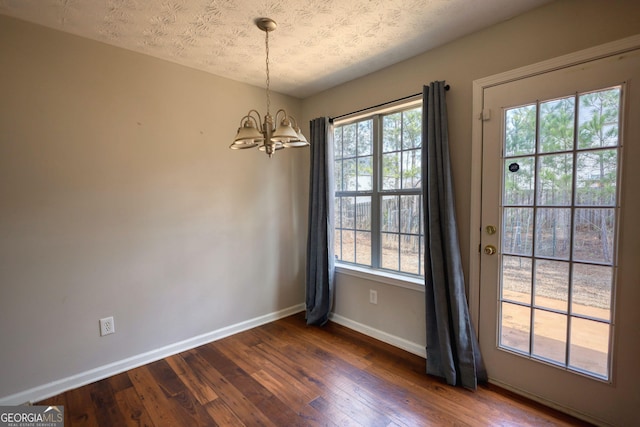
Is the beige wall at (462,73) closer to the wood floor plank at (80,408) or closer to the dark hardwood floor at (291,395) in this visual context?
the dark hardwood floor at (291,395)

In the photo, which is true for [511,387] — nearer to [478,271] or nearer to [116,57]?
[478,271]

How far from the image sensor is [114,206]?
7.42 feet

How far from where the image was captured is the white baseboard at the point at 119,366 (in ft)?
6.44

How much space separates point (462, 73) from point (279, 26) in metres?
1.39

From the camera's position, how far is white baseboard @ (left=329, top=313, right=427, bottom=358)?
2505mm

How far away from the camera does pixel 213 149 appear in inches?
110

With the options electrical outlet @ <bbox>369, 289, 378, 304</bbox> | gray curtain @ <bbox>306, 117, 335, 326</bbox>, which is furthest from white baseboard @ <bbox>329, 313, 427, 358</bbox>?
electrical outlet @ <bbox>369, 289, 378, 304</bbox>

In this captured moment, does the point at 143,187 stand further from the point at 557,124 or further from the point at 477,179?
the point at 557,124

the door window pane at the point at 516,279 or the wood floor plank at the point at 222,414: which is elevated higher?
the door window pane at the point at 516,279

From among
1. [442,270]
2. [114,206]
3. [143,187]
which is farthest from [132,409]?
[442,270]

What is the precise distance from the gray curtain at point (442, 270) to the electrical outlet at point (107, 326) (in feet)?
8.13

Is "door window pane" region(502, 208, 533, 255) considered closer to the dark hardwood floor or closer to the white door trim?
the white door trim

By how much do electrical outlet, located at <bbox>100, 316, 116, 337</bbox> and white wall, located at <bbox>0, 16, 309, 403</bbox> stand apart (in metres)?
0.03

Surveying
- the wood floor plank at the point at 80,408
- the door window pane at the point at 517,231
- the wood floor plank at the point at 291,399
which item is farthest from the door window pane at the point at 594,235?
the wood floor plank at the point at 80,408
